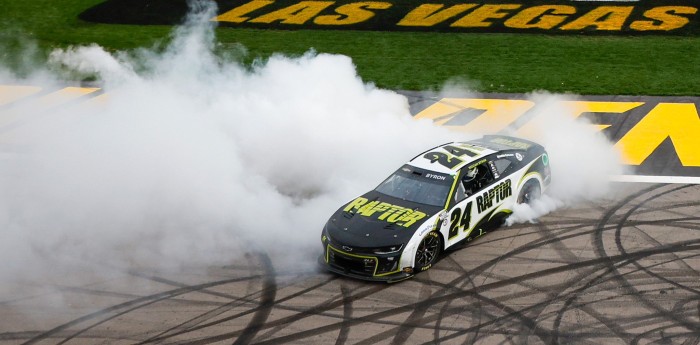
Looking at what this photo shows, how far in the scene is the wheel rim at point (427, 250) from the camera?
12.4m

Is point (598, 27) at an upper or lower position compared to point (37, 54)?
lower

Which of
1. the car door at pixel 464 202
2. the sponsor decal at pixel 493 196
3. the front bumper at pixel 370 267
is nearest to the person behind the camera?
the front bumper at pixel 370 267

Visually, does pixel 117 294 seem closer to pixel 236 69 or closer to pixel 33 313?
pixel 33 313

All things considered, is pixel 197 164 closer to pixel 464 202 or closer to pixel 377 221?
pixel 377 221

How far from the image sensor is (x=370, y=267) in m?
A: 12.2

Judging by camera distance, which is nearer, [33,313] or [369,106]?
[33,313]

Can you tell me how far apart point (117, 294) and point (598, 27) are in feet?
48.7

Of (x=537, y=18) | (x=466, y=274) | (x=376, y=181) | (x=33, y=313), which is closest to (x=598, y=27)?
(x=537, y=18)

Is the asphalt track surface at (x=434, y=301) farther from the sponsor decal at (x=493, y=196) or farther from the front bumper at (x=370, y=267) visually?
the sponsor decal at (x=493, y=196)

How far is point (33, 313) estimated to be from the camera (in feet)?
38.5

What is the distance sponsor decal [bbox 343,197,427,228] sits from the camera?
41.3ft

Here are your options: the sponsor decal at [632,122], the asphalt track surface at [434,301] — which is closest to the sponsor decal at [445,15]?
the sponsor decal at [632,122]

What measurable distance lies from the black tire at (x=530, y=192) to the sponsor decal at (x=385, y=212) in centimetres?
231

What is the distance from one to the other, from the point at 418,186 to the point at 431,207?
61 cm
